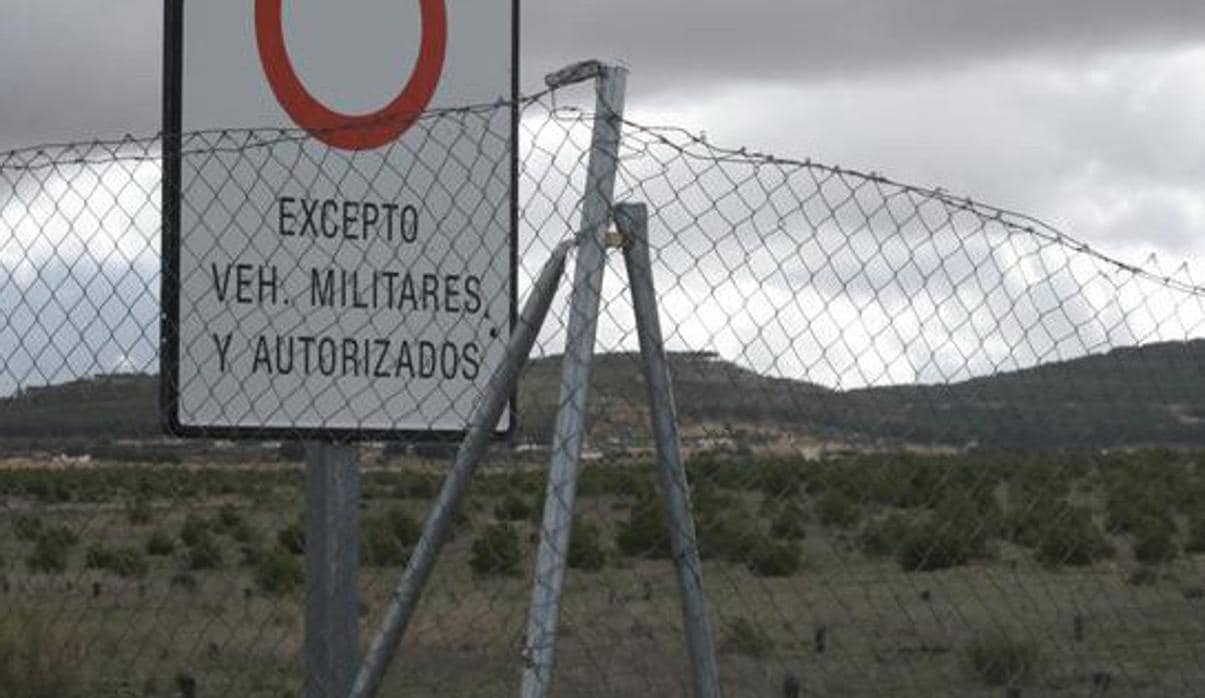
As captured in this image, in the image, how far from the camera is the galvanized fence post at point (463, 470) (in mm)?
5441

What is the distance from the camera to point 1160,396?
6355mm

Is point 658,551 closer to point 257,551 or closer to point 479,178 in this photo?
point 257,551

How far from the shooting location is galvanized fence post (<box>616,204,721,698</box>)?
17.7 ft

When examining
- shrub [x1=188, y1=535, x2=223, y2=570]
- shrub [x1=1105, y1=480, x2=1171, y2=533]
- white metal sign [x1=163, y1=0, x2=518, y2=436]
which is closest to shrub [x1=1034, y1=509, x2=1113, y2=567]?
shrub [x1=1105, y1=480, x2=1171, y2=533]

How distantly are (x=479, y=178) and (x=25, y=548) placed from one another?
29995 mm

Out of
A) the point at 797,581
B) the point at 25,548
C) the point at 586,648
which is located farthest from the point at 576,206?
the point at 25,548

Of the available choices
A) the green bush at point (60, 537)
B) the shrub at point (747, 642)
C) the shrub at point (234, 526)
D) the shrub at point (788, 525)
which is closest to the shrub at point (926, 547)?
the shrub at point (747, 642)

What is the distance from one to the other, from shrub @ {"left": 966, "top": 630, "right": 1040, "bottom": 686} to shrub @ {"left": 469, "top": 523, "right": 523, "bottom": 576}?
7037 mm

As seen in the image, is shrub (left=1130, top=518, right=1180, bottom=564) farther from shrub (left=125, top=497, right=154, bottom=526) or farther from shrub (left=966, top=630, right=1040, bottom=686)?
shrub (left=125, top=497, right=154, bottom=526)

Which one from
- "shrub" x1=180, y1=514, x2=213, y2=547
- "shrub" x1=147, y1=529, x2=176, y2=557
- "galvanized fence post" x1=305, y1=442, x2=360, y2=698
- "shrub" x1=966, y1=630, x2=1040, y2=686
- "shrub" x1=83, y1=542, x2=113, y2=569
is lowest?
"shrub" x1=966, y1=630, x2=1040, y2=686

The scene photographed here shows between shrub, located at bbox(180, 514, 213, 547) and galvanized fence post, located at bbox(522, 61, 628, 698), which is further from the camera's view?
shrub, located at bbox(180, 514, 213, 547)

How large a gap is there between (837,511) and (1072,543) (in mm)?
13358

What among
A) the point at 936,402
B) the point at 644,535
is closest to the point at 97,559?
the point at 644,535

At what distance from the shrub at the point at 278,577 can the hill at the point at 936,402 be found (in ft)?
63.8
